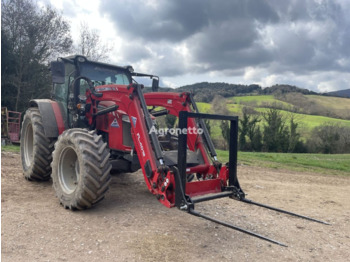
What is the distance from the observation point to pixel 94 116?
5723 mm

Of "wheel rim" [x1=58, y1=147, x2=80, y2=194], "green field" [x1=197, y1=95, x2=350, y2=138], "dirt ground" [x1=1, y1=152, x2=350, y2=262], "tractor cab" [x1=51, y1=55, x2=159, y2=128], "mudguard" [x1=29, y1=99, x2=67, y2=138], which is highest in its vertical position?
"green field" [x1=197, y1=95, x2=350, y2=138]

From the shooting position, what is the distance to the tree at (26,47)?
22109 millimetres

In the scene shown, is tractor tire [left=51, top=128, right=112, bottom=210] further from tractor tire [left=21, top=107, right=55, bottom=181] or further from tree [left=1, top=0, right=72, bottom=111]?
tree [left=1, top=0, right=72, bottom=111]

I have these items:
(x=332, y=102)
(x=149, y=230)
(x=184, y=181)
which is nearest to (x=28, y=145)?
(x=149, y=230)

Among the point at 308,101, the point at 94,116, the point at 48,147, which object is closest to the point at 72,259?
the point at 94,116

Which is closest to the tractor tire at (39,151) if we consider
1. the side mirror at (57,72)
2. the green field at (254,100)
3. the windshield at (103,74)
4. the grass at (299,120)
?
the side mirror at (57,72)

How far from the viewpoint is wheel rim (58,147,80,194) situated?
16.9 feet

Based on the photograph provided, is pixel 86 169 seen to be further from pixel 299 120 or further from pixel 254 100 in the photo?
pixel 254 100

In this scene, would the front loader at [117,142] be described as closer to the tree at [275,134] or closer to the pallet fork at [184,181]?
the pallet fork at [184,181]

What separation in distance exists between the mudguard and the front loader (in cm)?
2

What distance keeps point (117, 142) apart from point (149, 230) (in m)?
1.84

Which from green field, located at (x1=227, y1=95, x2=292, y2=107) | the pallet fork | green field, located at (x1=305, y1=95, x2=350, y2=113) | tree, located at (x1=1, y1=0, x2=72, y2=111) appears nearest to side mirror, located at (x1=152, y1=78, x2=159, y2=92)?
the pallet fork

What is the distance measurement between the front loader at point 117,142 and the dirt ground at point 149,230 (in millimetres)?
455

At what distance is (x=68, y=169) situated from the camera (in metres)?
5.30
